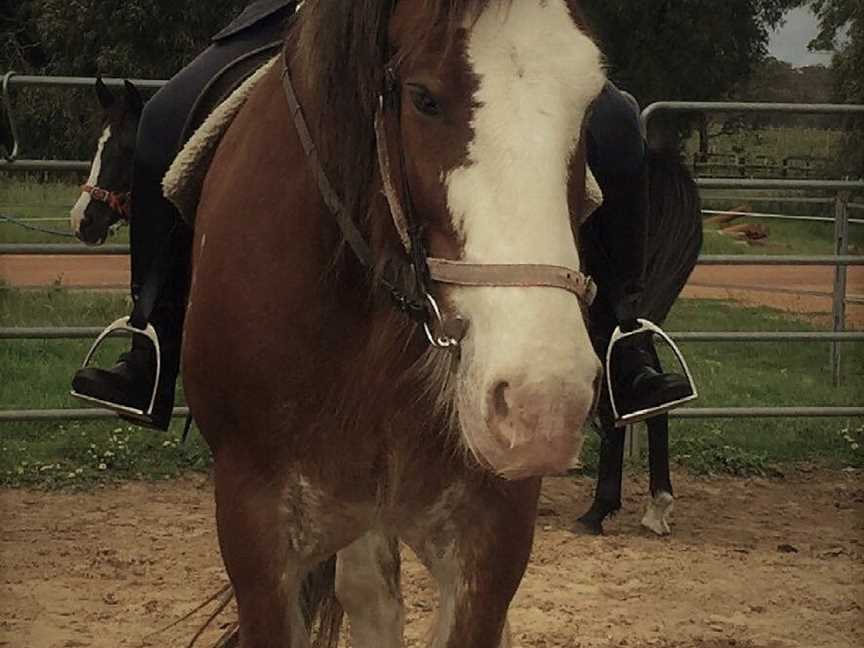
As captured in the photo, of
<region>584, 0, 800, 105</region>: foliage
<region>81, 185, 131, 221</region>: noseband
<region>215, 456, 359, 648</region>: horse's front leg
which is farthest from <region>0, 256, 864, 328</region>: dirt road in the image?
<region>215, 456, 359, 648</region>: horse's front leg

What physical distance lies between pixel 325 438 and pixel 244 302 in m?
0.28

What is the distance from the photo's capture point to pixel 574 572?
4.72 metres

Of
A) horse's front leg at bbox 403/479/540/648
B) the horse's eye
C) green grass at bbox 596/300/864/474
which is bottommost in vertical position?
green grass at bbox 596/300/864/474

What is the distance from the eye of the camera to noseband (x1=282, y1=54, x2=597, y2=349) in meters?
1.61

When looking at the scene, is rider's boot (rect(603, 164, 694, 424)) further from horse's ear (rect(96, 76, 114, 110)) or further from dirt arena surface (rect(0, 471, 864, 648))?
horse's ear (rect(96, 76, 114, 110))

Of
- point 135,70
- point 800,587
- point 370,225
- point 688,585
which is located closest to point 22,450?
point 688,585

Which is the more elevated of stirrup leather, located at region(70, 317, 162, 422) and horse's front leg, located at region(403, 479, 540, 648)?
stirrup leather, located at region(70, 317, 162, 422)

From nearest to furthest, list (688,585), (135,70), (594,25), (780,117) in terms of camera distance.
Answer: (594,25) < (688,585) < (780,117) < (135,70)

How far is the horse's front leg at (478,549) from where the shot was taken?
87.1 inches

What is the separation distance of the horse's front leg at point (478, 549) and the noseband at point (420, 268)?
47cm

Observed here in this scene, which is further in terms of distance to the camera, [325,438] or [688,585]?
[688,585]

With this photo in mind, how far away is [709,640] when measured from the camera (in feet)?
13.4

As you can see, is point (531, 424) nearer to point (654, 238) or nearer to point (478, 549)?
point (478, 549)

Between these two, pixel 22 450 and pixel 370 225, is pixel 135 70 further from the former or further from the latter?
pixel 370 225
